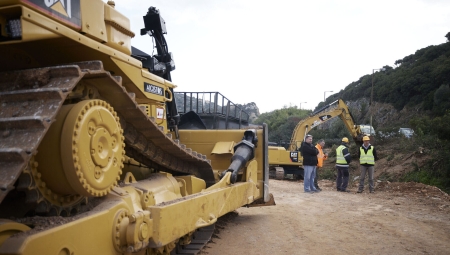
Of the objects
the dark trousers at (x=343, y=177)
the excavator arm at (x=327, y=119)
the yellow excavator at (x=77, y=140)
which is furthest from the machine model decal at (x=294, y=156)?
the yellow excavator at (x=77, y=140)

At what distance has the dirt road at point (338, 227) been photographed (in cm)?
517

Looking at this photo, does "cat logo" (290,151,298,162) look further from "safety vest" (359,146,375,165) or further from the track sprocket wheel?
the track sprocket wheel

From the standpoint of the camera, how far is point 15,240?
206 centimetres

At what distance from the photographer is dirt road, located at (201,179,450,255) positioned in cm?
517

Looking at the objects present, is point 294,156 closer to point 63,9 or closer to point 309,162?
point 309,162

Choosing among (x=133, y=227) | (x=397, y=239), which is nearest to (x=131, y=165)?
(x=133, y=227)

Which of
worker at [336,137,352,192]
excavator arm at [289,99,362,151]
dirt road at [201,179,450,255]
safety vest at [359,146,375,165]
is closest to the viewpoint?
dirt road at [201,179,450,255]

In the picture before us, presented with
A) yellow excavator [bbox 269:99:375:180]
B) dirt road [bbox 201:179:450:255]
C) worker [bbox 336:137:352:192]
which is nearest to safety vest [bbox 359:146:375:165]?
worker [bbox 336:137:352:192]

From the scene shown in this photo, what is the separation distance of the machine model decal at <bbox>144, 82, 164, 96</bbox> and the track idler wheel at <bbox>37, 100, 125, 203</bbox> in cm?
106

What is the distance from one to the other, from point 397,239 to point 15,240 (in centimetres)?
506

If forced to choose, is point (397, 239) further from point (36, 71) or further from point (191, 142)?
point (36, 71)

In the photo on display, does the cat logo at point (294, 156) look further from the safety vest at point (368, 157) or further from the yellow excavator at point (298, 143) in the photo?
the safety vest at point (368, 157)

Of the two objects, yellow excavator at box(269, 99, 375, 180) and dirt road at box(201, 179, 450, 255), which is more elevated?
yellow excavator at box(269, 99, 375, 180)

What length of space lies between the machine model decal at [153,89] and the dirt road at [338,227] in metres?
1.94
